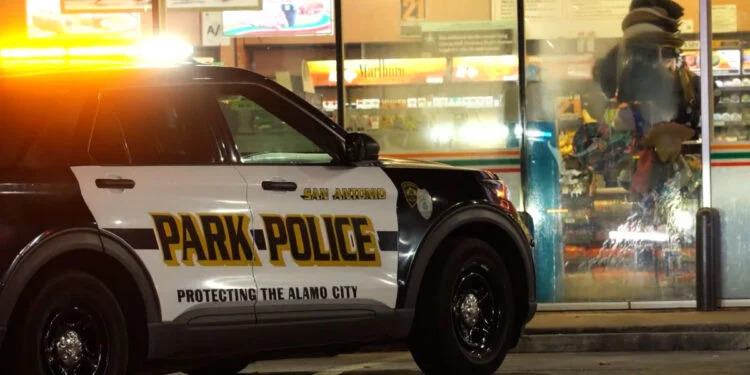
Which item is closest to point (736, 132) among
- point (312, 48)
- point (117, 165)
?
point (312, 48)

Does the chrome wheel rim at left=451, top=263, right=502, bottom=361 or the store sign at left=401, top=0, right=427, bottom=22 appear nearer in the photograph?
the chrome wheel rim at left=451, top=263, right=502, bottom=361

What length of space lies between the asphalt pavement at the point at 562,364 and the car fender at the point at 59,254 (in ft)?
10.1

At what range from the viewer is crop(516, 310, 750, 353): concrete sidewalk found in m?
10.7

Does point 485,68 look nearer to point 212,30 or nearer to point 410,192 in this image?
point 212,30

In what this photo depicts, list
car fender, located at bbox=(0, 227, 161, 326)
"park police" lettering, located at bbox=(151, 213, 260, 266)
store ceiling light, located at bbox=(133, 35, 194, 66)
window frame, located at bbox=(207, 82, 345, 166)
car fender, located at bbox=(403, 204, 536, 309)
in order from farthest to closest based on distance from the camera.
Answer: store ceiling light, located at bbox=(133, 35, 194, 66), car fender, located at bbox=(403, 204, 536, 309), window frame, located at bbox=(207, 82, 345, 166), "park police" lettering, located at bbox=(151, 213, 260, 266), car fender, located at bbox=(0, 227, 161, 326)

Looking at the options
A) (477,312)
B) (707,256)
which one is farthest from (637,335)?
(477,312)

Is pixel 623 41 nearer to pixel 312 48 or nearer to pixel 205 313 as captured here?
pixel 312 48

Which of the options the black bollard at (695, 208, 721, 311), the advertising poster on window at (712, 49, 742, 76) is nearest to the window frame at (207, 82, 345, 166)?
the black bollard at (695, 208, 721, 311)

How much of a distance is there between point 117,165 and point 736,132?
7019mm

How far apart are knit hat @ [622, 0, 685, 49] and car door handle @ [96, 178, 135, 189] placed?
6657 millimetres

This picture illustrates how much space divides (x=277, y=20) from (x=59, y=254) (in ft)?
20.0

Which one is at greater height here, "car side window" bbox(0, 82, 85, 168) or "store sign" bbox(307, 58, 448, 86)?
"store sign" bbox(307, 58, 448, 86)

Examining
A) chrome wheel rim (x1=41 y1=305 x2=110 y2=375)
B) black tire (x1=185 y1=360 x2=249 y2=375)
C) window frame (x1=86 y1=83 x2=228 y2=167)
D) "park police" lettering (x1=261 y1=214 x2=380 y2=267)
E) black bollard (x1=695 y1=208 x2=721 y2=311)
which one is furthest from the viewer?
black bollard (x1=695 y1=208 x2=721 y2=311)

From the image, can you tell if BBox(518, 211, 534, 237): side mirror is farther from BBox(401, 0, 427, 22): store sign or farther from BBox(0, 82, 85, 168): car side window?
BBox(0, 82, 85, 168): car side window
